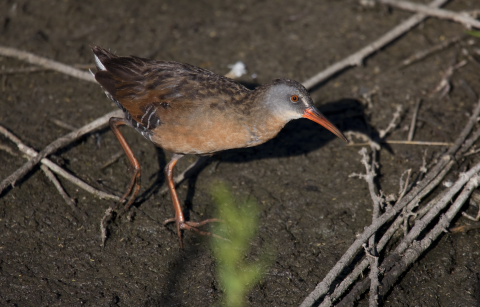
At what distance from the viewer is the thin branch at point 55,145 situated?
3.83 meters

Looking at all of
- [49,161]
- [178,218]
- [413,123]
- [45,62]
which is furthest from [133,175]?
[413,123]

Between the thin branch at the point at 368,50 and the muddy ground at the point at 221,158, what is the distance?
124mm

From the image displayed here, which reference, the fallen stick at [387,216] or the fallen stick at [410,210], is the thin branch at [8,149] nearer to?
the fallen stick at [387,216]

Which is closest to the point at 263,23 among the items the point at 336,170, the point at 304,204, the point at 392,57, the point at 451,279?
the point at 392,57

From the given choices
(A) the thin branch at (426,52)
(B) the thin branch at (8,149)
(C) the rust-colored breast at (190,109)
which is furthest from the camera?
(A) the thin branch at (426,52)

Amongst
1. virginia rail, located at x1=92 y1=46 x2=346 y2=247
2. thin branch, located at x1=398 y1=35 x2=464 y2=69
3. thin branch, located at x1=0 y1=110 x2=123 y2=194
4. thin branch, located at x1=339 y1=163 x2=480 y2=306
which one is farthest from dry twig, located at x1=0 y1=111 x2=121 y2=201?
thin branch, located at x1=398 y1=35 x2=464 y2=69

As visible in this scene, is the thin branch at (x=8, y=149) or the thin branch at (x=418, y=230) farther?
the thin branch at (x=8, y=149)

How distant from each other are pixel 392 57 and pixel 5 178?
15.0 ft

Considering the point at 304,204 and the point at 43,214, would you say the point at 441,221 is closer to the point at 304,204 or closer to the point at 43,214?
the point at 304,204

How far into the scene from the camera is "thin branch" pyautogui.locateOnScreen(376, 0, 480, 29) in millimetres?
5387

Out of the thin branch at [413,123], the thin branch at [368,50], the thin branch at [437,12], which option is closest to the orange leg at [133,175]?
the thin branch at [368,50]

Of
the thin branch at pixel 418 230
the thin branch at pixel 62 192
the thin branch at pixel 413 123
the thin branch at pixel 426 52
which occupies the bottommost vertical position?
the thin branch at pixel 418 230

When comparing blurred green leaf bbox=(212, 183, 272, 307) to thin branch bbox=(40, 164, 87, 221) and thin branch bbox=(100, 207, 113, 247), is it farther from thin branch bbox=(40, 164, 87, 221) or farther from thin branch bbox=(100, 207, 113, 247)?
thin branch bbox=(40, 164, 87, 221)

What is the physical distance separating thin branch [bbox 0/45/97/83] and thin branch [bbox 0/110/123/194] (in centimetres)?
67
